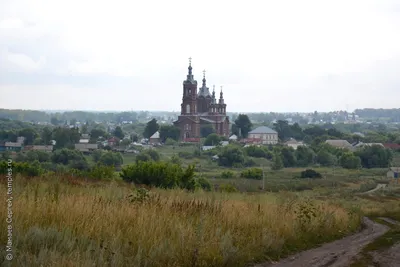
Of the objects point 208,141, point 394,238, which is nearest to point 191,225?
point 394,238

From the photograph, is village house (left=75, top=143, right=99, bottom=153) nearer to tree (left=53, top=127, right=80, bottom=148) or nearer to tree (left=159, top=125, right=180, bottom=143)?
tree (left=53, top=127, right=80, bottom=148)

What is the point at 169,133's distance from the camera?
371 feet

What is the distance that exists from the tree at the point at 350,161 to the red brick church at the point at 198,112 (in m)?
37.2

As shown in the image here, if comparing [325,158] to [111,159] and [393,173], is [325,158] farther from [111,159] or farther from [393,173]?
[111,159]

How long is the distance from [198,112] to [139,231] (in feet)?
372

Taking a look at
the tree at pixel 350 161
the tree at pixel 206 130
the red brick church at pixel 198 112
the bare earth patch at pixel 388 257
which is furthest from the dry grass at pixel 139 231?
the tree at pixel 206 130

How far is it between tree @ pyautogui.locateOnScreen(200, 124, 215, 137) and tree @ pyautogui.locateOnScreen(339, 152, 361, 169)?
40716 mm

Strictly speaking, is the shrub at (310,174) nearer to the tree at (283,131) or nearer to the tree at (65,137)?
the tree at (65,137)

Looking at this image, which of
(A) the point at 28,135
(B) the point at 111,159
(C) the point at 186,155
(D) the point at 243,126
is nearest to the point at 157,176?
(B) the point at 111,159

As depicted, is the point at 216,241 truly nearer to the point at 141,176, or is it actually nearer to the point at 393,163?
the point at 141,176

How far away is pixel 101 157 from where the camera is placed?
225 ft

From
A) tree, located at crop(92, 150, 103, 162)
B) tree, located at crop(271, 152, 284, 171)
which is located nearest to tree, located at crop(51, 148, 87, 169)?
tree, located at crop(92, 150, 103, 162)

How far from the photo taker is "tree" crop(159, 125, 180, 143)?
11300cm

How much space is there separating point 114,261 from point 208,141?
319 ft
